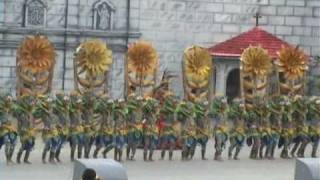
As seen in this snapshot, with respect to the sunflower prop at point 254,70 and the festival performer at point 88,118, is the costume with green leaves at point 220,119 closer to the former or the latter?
the sunflower prop at point 254,70

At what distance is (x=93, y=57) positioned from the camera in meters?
18.3

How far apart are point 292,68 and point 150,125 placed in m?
3.85

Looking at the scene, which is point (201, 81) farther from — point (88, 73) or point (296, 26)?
point (296, 26)

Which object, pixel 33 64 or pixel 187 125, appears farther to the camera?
pixel 187 125

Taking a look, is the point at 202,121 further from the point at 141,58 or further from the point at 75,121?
the point at 75,121

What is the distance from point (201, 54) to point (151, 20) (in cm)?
597

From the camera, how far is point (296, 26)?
26172mm

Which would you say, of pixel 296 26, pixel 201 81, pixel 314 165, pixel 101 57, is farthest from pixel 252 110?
pixel 296 26

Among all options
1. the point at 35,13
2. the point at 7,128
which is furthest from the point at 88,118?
the point at 35,13

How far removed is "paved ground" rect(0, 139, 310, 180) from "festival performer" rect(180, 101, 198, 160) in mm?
386

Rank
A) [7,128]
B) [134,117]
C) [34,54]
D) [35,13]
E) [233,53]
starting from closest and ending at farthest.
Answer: [7,128] → [34,54] → [134,117] → [35,13] → [233,53]

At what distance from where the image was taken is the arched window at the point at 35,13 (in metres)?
23.8

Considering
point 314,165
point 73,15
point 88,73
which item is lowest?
point 314,165

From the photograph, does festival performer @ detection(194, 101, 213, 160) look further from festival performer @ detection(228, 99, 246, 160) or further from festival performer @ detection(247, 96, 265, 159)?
festival performer @ detection(247, 96, 265, 159)
